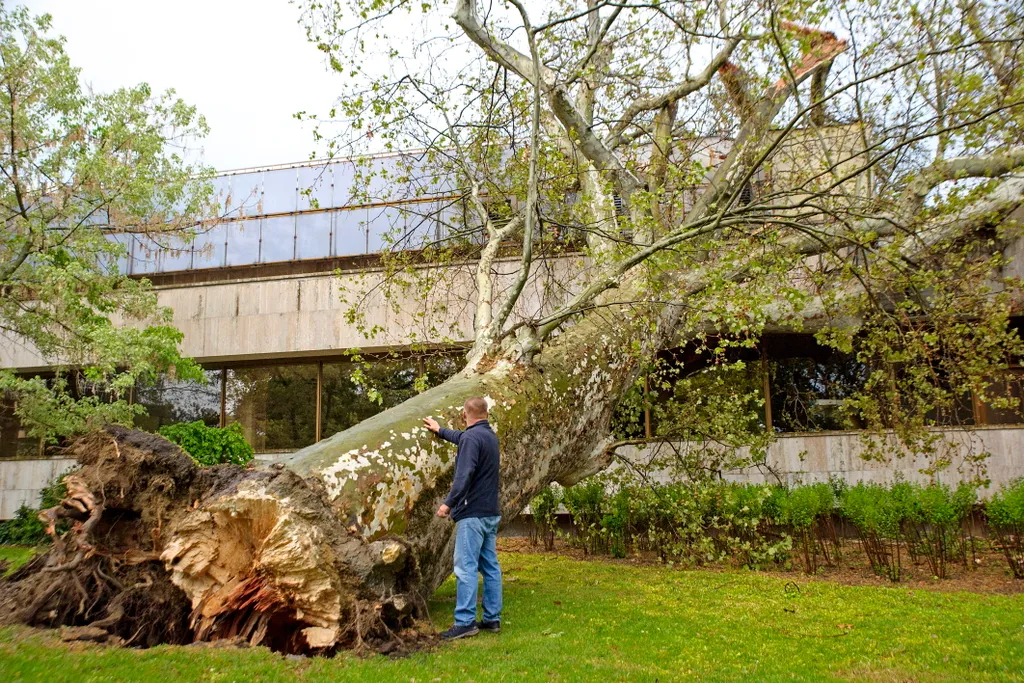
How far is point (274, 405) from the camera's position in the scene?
630 inches

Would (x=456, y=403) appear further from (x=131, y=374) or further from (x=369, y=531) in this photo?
(x=131, y=374)

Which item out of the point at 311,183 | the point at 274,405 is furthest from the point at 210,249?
the point at 274,405

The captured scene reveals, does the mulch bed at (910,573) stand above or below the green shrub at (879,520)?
below

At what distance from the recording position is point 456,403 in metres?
6.97

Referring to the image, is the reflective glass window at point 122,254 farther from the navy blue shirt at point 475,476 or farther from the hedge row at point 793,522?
the navy blue shirt at point 475,476

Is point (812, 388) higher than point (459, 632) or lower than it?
higher

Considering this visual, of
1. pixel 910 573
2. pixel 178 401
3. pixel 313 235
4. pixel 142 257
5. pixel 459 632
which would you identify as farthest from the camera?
pixel 178 401

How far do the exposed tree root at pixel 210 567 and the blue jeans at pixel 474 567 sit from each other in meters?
0.46

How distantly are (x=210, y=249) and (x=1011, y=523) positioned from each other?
48.7ft

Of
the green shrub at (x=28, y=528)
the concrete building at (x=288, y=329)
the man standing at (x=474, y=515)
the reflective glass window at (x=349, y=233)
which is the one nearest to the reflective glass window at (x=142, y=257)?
the concrete building at (x=288, y=329)

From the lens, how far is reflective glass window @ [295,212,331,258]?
15805mm

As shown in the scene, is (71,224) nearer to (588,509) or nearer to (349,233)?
(349,233)

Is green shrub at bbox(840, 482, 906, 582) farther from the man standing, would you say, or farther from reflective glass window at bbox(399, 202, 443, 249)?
reflective glass window at bbox(399, 202, 443, 249)

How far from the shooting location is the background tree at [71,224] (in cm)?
1221
